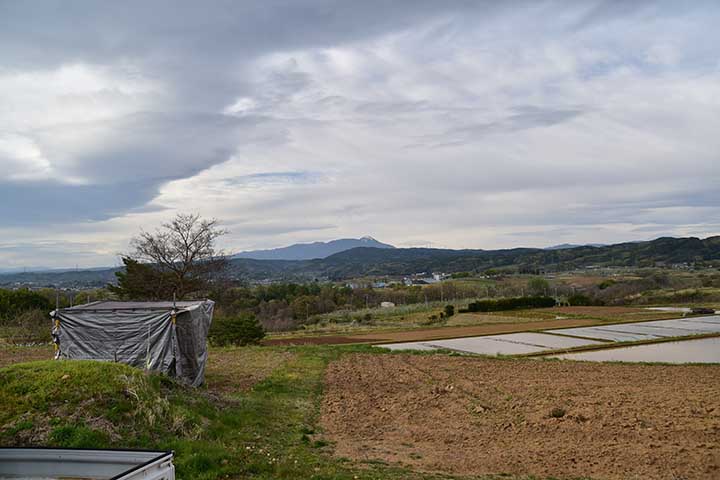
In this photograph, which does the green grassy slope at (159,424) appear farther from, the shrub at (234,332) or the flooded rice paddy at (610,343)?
the shrub at (234,332)

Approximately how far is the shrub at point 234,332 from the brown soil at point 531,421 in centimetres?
1326

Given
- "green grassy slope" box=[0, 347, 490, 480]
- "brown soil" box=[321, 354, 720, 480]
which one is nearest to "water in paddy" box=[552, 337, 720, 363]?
"brown soil" box=[321, 354, 720, 480]

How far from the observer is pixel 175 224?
3366cm

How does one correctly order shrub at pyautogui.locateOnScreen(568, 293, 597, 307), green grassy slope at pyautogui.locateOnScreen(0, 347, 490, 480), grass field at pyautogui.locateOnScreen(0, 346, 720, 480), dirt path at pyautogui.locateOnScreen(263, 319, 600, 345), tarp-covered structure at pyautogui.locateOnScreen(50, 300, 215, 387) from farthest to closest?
1. shrub at pyautogui.locateOnScreen(568, 293, 597, 307)
2. dirt path at pyautogui.locateOnScreen(263, 319, 600, 345)
3. tarp-covered structure at pyautogui.locateOnScreen(50, 300, 215, 387)
4. grass field at pyautogui.locateOnScreen(0, 346, 720, 480)
5. green grassy slope at pyautogui.locateOnScreen(0, 347, 490, 480)

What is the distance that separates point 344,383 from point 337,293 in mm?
68658

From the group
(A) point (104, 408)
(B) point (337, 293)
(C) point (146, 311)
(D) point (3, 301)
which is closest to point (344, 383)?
(C) point (146, 311)

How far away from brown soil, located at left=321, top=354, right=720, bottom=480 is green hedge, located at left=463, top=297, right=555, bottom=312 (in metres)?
41.8

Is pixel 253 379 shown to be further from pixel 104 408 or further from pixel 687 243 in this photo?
pixel 687 243

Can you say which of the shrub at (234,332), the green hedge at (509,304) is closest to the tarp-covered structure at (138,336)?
the shrub at (234,332)

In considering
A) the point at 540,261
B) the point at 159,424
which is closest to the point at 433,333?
the point at 159,424

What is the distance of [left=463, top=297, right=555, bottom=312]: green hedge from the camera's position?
197ft

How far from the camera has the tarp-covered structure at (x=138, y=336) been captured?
1385 cm

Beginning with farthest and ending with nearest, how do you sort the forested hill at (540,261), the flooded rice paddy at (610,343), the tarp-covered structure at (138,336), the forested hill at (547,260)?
A: the forested hill at (547,260) → the forested hill at (540,261) → the flooded rice paddy at (610,343) → the tarp-covered structure at (138,336)

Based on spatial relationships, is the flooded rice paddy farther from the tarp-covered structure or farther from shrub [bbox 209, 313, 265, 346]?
the tarp-covered structure
